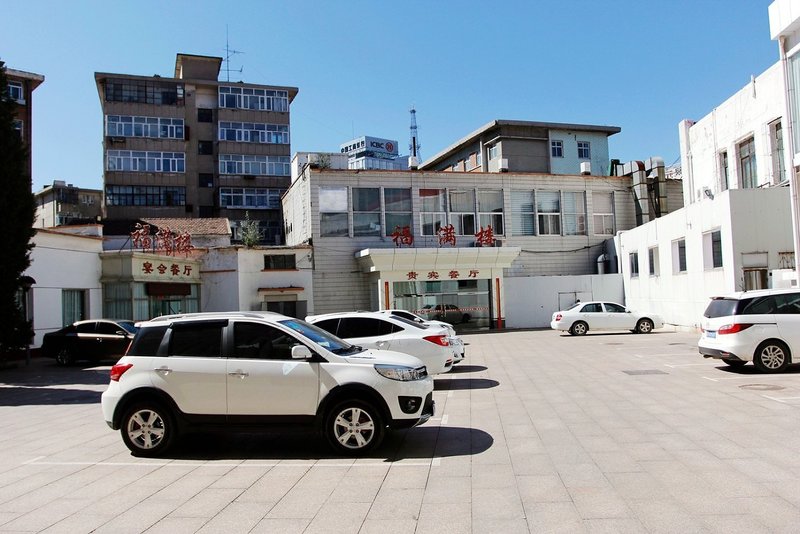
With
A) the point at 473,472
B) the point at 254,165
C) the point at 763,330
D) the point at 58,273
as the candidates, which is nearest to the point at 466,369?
the point at 763,330

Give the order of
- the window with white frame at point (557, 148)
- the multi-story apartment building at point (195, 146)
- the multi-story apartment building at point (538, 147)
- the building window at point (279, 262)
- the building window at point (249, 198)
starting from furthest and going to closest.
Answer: the building window at point (249, 198) < the multi-story apartment building at point (195, 146) < the window with white frame at point (557, 148) < the multi-story apartment building at point (538, 147) < the building window at point (279, 262)

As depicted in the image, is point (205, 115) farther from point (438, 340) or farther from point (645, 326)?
point (438, 340)

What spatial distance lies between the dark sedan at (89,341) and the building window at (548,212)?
2251cm

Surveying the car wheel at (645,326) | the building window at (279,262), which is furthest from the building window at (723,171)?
the building window at (279,262)

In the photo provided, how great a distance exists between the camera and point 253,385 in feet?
24.7

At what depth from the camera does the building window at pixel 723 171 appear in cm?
2623

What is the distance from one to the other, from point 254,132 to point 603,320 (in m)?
36.7

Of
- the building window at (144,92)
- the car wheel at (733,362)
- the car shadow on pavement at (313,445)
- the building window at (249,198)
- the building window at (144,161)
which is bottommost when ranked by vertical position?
the car shadow on pavement at (313,445)

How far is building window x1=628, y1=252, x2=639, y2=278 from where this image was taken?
3212cm

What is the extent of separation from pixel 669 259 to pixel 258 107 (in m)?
38.0

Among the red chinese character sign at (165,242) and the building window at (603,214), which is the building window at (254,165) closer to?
the red chinese character sign at (165,242)

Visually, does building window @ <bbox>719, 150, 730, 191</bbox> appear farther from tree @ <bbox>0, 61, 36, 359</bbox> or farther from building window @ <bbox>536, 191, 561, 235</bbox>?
tree @ <bbox>0, 61, 36, 359</bbox>

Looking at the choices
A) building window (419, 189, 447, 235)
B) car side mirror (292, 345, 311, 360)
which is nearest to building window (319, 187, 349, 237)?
building window (419, 189, 447, 235)

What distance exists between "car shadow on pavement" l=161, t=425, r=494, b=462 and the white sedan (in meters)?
18.9
